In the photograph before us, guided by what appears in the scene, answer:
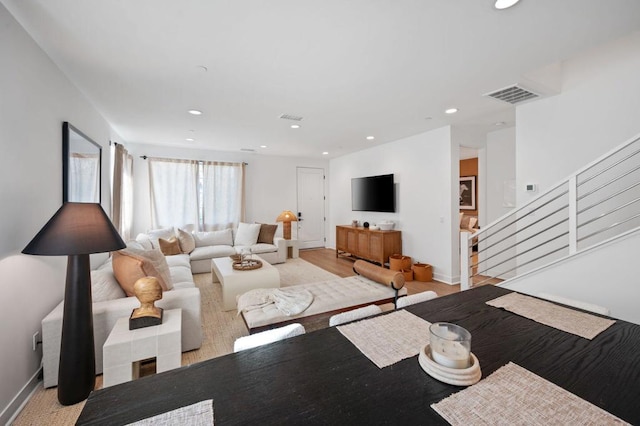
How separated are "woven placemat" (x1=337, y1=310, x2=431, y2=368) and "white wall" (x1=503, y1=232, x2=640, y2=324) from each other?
67.7 inches

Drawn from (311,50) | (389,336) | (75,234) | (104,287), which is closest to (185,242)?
(104,287)

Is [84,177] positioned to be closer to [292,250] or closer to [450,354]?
[450,354]

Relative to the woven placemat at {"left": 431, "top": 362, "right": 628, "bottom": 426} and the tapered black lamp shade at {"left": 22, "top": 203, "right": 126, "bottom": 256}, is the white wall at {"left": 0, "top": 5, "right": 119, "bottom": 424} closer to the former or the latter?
the tapered black lamp shade at {"left": 22, "top": 203, "right": 126, "bottom": 256}

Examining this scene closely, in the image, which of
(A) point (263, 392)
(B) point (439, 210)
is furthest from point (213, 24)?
(B) point (439, 210)

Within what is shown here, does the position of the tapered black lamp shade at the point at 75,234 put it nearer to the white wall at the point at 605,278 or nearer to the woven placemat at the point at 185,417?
the woven placemat at the point at 185,417

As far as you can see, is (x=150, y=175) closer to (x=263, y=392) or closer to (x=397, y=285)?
(x=397, y=285)

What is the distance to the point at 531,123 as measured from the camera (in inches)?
127

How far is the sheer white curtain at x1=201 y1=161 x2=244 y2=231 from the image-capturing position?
593 centimetres

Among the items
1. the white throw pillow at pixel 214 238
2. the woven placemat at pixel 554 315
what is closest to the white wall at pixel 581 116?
the woven placemat at pixel 554 315

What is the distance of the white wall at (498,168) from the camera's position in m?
4.31

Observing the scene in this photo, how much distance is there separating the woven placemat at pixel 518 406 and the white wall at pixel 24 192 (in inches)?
95.1

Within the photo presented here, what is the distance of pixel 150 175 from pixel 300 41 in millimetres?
4835

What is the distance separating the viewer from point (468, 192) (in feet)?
24.5

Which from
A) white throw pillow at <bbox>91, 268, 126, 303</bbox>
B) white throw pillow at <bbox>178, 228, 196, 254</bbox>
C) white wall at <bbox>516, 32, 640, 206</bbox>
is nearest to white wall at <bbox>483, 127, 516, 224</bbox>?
white wall at <bbox>516, 32, 640, 206</bbox>
